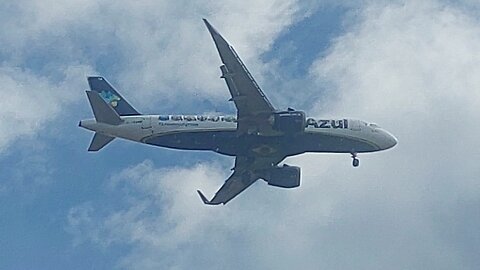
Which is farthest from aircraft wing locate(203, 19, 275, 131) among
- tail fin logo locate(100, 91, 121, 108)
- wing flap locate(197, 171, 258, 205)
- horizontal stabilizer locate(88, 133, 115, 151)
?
tail fin logo locate(100, 91, 121, 108)

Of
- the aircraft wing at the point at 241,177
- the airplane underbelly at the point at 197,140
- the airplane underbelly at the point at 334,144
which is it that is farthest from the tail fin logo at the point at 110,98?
the airplane underbelly at the point at 334,144

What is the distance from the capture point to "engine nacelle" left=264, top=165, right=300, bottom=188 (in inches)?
4537

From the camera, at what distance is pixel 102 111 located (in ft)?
339

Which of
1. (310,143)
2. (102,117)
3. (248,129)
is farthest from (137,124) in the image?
(310,143)

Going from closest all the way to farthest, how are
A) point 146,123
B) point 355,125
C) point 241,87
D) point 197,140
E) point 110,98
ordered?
point 241,87 < point 146,123 < point 197,140 < point 355,125 < point 110,98

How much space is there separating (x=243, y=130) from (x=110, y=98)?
51.0 feet

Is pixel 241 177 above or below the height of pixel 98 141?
above

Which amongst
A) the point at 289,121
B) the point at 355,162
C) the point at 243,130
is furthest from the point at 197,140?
the point at 355,162

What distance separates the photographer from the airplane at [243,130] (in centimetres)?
10288

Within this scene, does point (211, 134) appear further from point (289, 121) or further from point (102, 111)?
point (102, 111)

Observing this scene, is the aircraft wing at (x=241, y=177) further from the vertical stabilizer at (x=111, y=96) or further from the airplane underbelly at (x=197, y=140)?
the vertical stabilizer at (x=111, y=96)

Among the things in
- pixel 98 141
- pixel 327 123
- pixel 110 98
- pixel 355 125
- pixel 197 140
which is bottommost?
pixel 98 141

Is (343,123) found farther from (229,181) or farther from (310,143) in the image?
(229,181)

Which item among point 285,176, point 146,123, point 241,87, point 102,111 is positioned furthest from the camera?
point 285,176
